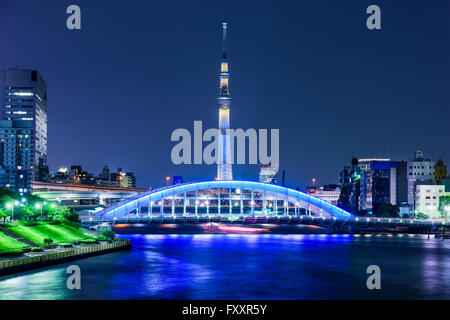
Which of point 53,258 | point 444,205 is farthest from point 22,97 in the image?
point 53,258

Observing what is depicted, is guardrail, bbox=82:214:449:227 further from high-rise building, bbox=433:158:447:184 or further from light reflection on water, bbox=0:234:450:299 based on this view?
high-rise building, bbox=433:158:447:184

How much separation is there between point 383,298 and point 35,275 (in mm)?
23699

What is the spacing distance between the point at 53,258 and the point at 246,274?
15513mm

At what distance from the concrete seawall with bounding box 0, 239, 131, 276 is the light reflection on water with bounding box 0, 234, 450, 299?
34.9 inches

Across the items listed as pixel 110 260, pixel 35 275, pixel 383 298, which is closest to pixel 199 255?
pixel 110 260

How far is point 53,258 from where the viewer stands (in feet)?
179

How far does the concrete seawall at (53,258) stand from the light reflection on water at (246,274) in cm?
89

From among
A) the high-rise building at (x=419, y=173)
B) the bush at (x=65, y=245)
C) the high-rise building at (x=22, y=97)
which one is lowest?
the bush at (x=65, y=245)

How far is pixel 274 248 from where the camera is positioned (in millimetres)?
80375

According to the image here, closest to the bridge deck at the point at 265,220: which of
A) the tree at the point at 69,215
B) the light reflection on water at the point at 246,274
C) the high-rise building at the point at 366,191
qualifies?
the tree at the point at 69,215

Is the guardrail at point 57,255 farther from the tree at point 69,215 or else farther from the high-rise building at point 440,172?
the high-rise building at point 440,172

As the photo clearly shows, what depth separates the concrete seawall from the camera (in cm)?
4741

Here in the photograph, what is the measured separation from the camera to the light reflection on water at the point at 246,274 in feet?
144
